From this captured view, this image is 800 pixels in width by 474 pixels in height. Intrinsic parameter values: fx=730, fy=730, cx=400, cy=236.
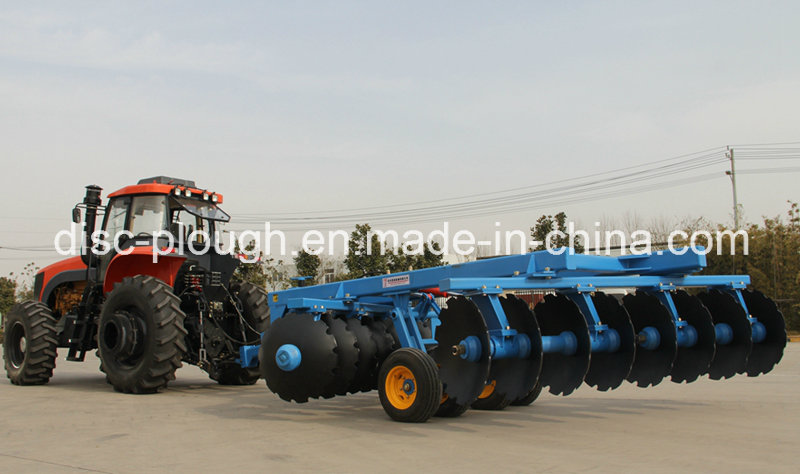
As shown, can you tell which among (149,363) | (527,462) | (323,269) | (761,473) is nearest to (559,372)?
(527,462)

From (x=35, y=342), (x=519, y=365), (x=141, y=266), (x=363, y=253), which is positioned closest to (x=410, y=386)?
(x=519, y=365)

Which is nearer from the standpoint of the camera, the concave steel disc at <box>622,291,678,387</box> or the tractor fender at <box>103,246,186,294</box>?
the concave steel disc at <box>622,291,678,387</box>

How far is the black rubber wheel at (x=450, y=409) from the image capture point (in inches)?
264

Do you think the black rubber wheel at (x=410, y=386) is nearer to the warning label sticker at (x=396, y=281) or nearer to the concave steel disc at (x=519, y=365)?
the concave steel disc at (x=519, y=365)

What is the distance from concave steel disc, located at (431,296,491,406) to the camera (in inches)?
239

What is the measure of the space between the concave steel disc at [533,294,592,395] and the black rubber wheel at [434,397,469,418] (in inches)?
32.1

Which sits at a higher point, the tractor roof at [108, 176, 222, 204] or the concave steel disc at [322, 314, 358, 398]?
the tractor roof at [108, 176, 222, 204]

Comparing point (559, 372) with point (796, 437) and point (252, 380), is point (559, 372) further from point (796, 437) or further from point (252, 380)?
point (252, 380)

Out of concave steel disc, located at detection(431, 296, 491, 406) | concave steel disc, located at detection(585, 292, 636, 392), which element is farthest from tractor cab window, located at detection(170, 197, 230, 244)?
concave steel disc, located at detection(585, 292, 636, 392)

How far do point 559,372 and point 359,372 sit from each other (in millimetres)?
2010

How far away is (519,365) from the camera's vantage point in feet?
20.2

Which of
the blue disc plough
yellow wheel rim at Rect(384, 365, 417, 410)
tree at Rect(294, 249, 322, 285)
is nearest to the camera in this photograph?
the blue disc plough

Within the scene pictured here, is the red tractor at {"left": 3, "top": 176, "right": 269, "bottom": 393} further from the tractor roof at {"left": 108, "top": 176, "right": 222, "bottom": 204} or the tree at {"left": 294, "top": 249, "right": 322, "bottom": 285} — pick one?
the tree at {"left": 294, "top": 249, "right": 322, "bottom": 285}

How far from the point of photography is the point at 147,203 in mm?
10172
